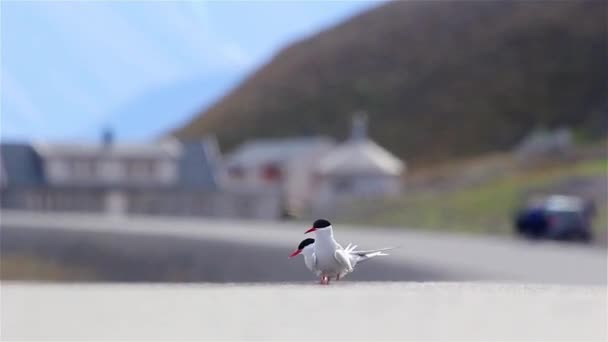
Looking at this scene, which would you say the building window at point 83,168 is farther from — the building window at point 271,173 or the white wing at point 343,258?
the white wing at point 343,258

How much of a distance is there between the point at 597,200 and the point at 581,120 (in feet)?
165

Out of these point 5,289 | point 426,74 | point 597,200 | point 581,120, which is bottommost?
point 5,289

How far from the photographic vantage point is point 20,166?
173 feet

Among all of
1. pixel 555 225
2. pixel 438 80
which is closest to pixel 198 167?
pixel 555 225

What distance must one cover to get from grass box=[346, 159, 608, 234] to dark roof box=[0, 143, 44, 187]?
19.2 metres

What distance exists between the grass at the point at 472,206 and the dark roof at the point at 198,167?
33.3ft

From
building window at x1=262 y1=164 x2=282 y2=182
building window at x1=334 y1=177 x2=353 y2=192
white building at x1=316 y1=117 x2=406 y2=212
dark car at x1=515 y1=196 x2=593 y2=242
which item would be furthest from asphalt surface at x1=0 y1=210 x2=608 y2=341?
building window at x1=262 y1=164 x2=282 y2=182

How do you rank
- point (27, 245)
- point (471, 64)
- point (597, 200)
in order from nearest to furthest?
1. point (27, 245)
2. point (597, 200)
3. point (471, 64)

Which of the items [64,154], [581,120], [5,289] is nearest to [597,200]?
[64,154]

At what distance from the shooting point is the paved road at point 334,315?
586 cm

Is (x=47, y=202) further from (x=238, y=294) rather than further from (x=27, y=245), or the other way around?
(x=238, y=294)

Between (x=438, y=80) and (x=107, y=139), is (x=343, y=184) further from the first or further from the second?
(x=438, y=80)

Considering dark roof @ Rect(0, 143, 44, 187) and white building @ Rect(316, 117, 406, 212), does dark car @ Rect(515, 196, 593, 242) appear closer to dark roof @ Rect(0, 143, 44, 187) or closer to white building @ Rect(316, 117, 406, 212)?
white building @ Rect(316, 117, 406, 212)

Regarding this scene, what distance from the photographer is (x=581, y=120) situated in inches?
3570
